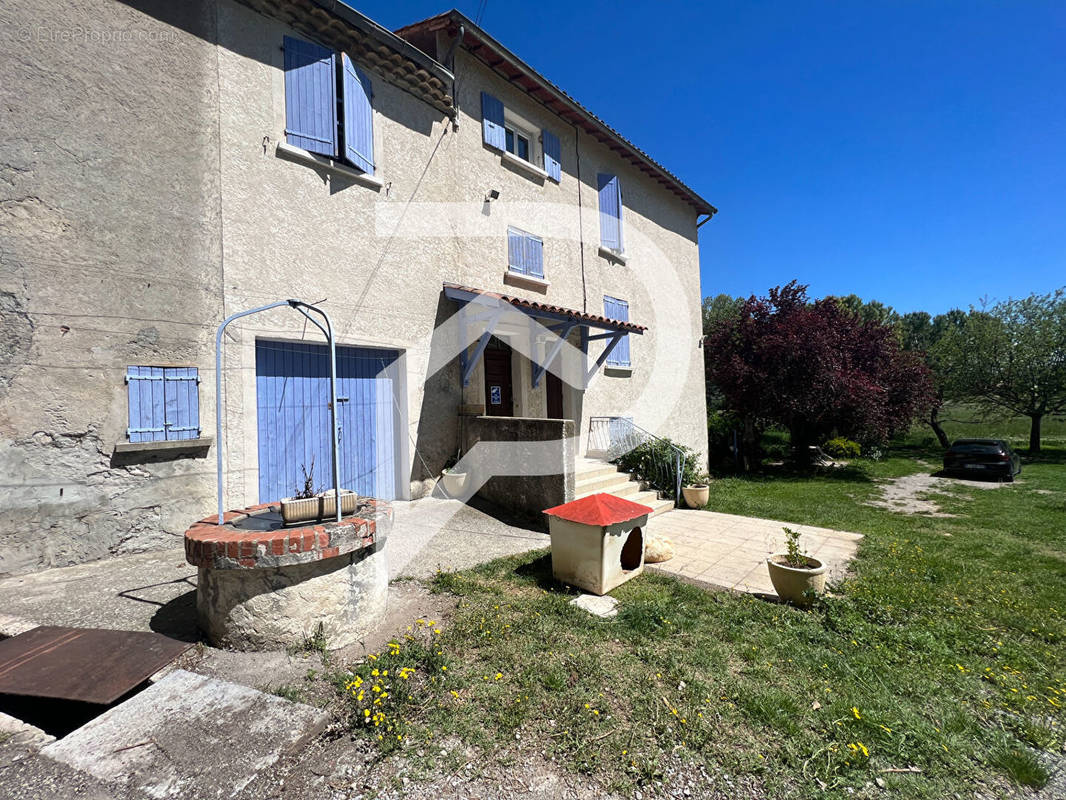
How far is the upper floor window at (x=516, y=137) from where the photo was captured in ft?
29.1

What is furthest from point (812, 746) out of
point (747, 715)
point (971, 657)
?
point (971, 657)

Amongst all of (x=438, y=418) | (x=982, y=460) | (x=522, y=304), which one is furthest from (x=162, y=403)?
(x=982, y=460)

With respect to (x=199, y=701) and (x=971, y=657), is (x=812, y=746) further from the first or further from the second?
(x=199, y=701)

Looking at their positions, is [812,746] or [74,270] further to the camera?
[74,270]

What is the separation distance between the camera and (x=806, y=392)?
14633 mm

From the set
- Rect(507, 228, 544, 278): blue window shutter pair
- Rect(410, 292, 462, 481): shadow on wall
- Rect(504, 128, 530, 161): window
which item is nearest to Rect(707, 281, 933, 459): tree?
Rect(507, 228, 544, 278): blue window shutter pair

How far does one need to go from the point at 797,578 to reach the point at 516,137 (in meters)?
9.46

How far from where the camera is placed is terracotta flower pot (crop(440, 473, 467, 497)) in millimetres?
7543

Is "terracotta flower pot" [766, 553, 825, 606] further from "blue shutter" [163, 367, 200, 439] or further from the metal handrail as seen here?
"blue shutter" [163, 367, 200, 439]

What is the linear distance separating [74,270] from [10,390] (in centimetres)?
124

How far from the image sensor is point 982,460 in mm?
14398

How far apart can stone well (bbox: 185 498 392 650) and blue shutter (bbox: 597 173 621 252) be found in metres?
9.90

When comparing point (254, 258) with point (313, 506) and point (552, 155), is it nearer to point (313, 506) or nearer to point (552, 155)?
point (313, 506)

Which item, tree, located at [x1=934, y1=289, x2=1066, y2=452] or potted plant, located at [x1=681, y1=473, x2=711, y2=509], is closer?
potted plant, located at [x1=681, y1=473, x2=711, y2=509]
